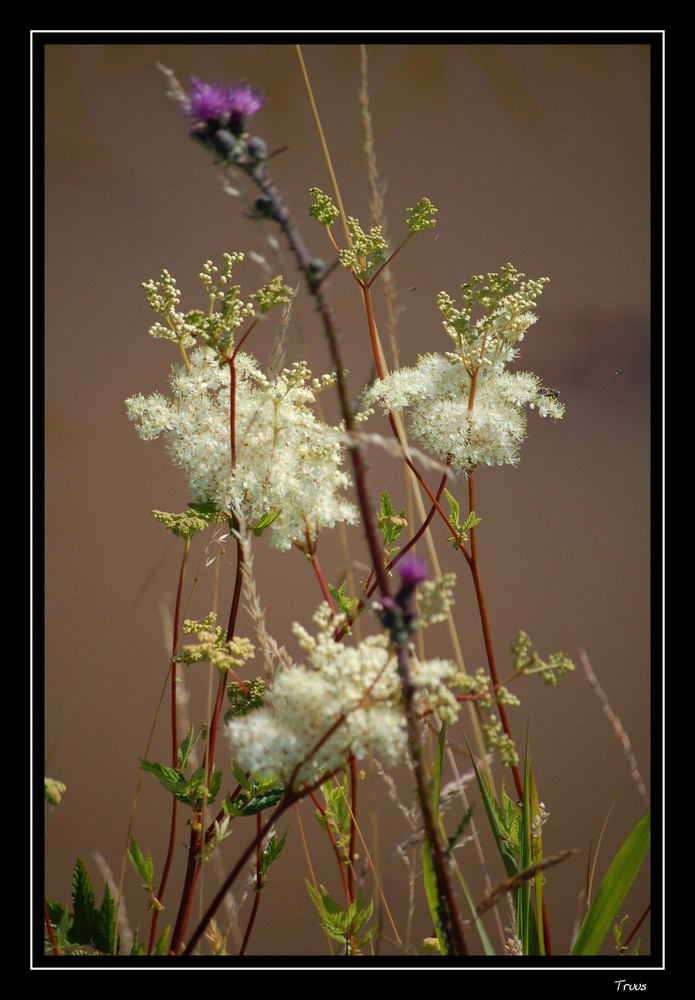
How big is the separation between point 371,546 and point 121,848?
2.45ft

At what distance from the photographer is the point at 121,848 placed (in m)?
0.87

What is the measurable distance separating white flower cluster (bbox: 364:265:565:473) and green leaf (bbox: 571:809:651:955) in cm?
27

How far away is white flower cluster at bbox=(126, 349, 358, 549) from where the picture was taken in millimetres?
493

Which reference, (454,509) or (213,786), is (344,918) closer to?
(213,786)

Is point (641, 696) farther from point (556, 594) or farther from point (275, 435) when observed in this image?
point (275, 435)

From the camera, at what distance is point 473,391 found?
1.78ft

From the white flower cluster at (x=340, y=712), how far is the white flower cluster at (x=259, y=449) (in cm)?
16

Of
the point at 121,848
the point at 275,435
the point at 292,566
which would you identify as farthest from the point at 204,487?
the point at 121,848

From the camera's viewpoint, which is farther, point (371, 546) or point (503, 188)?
point (503, 188)

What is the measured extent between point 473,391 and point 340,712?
0.96 ft

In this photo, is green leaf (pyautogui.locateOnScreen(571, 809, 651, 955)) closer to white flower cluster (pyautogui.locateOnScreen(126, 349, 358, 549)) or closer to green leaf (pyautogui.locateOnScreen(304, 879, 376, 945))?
green leaf (pyautogui.locateOnScreen(304, 879, 376, 945))

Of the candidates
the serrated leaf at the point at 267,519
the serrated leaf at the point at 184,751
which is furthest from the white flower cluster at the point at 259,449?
the serrated leaf at the point at 184,751

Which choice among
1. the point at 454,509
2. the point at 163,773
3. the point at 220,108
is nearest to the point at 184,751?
the point at 163,773

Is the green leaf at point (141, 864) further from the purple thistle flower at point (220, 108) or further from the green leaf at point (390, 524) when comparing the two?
the purple thistle flower at point (220, 108)
